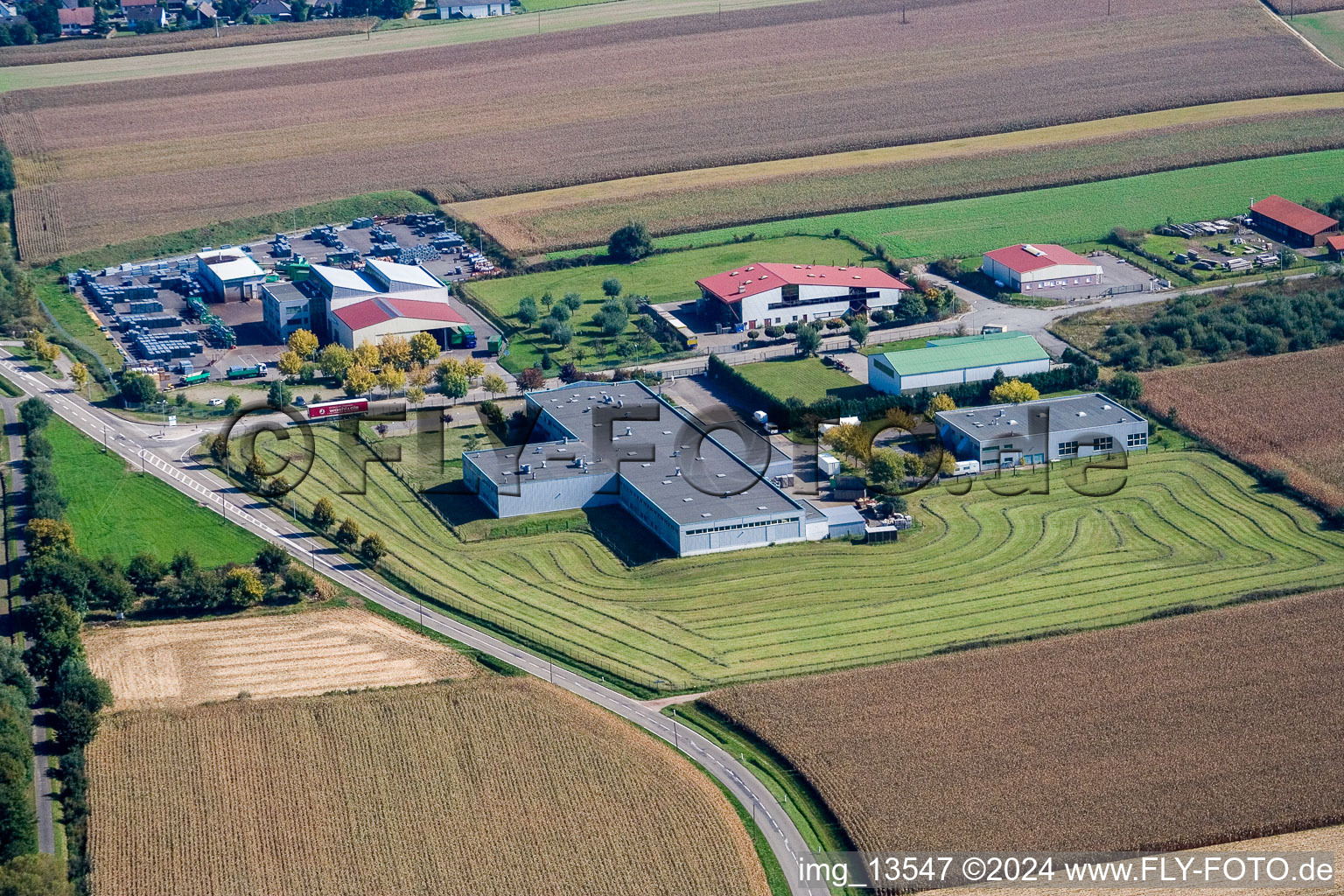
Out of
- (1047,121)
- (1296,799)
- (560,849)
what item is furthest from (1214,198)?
(560,849)

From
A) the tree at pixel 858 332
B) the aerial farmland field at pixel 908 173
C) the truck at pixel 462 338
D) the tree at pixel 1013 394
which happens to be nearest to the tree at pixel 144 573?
the truck at pixel 462 338

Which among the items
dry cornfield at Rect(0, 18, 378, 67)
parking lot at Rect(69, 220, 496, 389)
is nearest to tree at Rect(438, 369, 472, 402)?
parking lot at Rect(69, 220, 496, 389)

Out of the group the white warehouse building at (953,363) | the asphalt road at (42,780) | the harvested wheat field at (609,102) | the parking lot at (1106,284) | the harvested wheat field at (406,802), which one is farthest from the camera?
the harvested wheat field at (609,102)

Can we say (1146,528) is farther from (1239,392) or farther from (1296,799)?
(1296,799)

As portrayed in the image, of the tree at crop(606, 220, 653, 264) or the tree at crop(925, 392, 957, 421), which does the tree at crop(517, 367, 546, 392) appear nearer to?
the tree at crop(925, 392, 957, 421)

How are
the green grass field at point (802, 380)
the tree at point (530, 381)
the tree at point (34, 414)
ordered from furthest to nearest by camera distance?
the tree at point (530, 381) → the green grass field at point (802, 380) → the tree at point (34, 414)

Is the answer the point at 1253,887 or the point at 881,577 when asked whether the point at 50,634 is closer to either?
the point at 881,577

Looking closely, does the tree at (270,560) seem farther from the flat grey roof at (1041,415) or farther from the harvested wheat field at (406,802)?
the flat grey roof at (1041,415)
